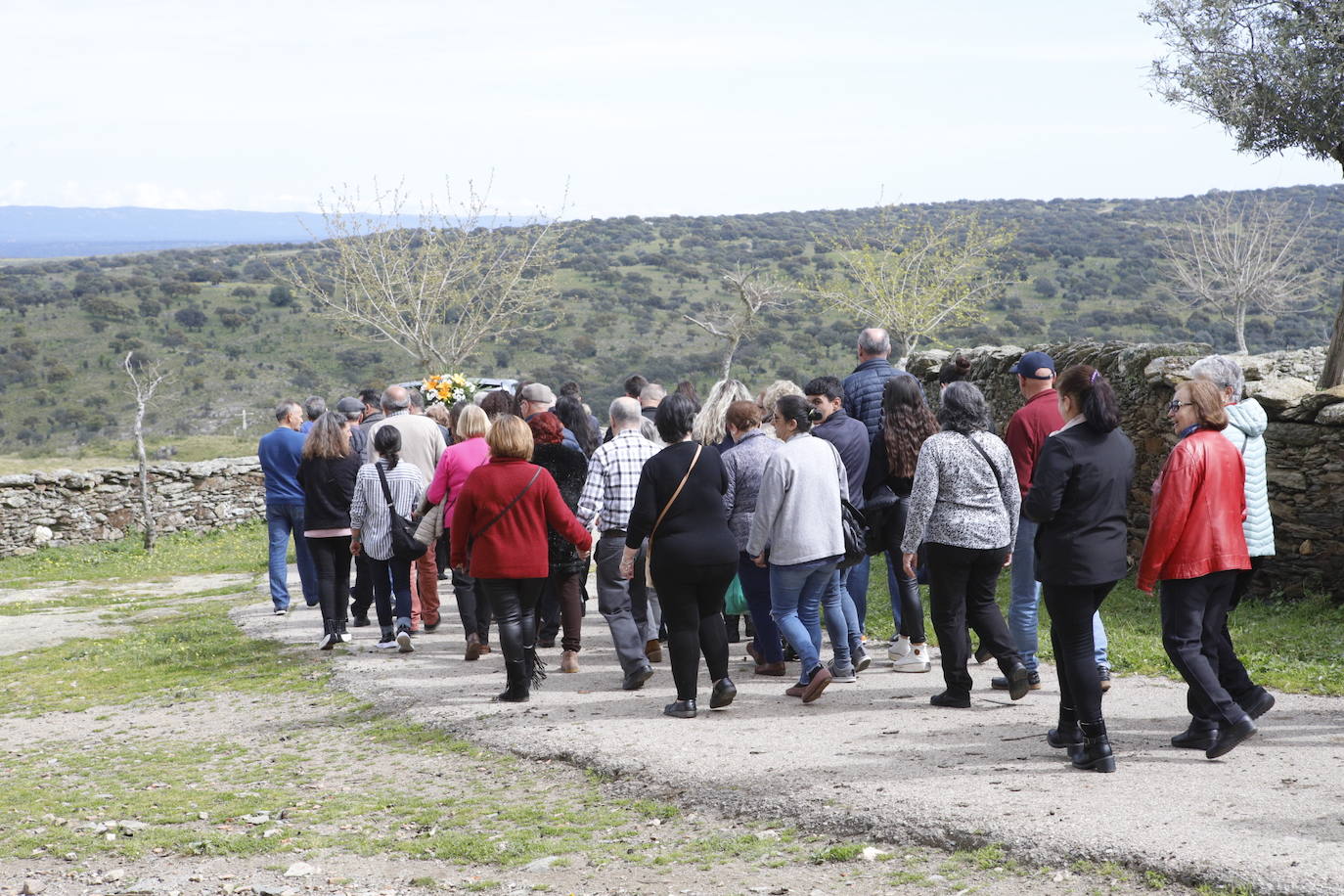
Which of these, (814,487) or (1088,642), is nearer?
(1088,642)

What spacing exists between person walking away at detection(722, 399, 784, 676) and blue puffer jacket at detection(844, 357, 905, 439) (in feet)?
3.59

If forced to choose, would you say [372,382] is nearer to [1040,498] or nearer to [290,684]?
[290,684]

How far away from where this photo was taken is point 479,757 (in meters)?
6.64

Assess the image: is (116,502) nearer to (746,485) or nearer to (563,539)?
(563,539)

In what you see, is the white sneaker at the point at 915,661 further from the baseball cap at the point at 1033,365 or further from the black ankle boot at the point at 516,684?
the black ankle boot at the point at 516,684

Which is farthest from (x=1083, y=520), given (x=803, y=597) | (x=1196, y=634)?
(x=803, y=597)

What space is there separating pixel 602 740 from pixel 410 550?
10.3ft

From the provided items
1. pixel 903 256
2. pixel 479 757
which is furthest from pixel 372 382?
pixel 479 757

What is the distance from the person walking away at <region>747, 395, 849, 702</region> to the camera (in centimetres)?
695

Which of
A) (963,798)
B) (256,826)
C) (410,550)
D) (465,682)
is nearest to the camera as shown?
(963,798)

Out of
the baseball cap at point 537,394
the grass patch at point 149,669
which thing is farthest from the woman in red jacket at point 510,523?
the grass patch at point 149,669

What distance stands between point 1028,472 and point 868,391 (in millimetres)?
1456

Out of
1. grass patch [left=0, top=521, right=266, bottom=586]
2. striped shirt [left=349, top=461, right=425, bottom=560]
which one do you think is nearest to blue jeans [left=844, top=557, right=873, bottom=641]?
striped shirt [left=349, top=461, right=425, bottom=560]

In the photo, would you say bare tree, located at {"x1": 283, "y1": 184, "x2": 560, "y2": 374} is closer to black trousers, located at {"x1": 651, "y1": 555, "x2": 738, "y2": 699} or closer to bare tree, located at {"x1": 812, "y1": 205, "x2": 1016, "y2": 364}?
bare tree, located at {"x1": 812, "y1": 205, "x2": 1016, "y2": 364}
